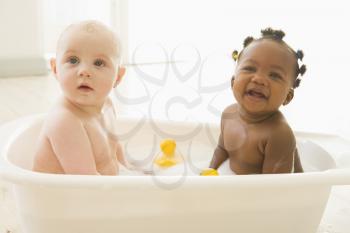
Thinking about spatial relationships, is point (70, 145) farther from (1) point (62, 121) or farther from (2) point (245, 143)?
(2) point (245, 143)

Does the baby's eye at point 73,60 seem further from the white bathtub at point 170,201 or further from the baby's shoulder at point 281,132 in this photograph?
the baby's shoulder at point 281,132

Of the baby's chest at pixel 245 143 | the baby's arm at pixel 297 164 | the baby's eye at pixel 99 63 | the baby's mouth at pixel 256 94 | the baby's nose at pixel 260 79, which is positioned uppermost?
the baby's eye at pixel 99 63

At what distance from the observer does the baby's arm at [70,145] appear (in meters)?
0.77

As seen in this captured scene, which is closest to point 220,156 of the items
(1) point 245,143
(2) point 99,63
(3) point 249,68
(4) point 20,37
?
(1) point 245,143

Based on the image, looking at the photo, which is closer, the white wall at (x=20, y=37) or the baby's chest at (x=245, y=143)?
the baby's chest at (x=245, y=143)

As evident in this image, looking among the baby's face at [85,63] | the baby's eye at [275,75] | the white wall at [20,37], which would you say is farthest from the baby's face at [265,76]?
the white wall at [20,37]

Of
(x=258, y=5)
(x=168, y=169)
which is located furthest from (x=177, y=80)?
(x=168, y=169)

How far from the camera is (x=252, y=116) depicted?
899 mm

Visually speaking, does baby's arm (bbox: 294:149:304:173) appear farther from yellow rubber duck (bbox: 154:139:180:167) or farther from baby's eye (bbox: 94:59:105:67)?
baby's eye (bbox: 94:59:105:67)

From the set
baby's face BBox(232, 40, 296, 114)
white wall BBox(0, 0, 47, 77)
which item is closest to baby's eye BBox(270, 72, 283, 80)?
baby's face BBox(232, 40, 296, 114)

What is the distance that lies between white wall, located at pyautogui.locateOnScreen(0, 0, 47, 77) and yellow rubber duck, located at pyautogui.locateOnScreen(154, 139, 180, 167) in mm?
1371

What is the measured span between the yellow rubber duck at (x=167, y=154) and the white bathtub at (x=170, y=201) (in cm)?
31

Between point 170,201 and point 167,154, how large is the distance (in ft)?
1.18

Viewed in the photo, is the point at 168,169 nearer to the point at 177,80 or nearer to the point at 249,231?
the point at 249,231
